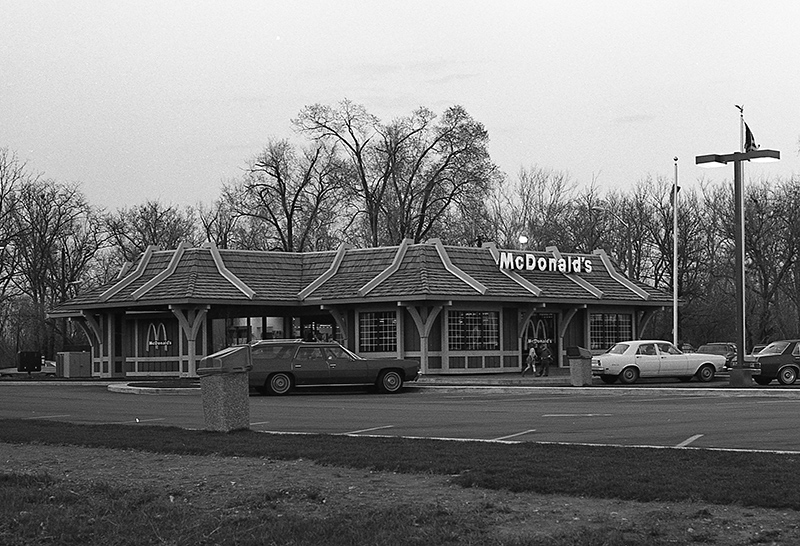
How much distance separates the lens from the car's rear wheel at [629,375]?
36.1 metres

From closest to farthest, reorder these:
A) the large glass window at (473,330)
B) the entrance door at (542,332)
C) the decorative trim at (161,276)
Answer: the large glass window at (473,330)
the decorative trim at (161,276)
the entrance door at (542,332)

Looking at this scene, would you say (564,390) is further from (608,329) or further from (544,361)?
(608,329)

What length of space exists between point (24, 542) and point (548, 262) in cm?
3718

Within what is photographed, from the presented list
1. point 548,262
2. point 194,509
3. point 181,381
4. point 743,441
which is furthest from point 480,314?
point 194,509

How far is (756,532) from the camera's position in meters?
8.66

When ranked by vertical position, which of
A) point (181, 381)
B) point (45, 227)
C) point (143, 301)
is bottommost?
point (181, 381)

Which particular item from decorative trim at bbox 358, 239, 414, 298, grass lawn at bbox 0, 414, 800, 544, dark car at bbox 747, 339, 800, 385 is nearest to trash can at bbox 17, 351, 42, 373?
decorative trim at bbox 358, 239, 414, 298

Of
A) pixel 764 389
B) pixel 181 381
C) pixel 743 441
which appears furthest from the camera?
pixel 181 381

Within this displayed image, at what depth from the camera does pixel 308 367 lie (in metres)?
32.5

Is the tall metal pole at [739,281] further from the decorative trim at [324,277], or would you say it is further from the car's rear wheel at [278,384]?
the decorative trim at [324,277]

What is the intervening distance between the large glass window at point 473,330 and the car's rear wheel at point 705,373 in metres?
8.36

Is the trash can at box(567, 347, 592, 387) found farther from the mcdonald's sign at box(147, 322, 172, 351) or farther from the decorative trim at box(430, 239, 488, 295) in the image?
the mcdonald's sign at box(147, 322, 172, 351)

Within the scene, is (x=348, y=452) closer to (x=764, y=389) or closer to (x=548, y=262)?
(x=764, y=389)

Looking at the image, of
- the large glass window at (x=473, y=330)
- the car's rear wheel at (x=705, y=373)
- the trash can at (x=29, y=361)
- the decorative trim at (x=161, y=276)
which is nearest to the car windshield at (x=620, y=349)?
the car's rear wheel at (x=705, y=373)
